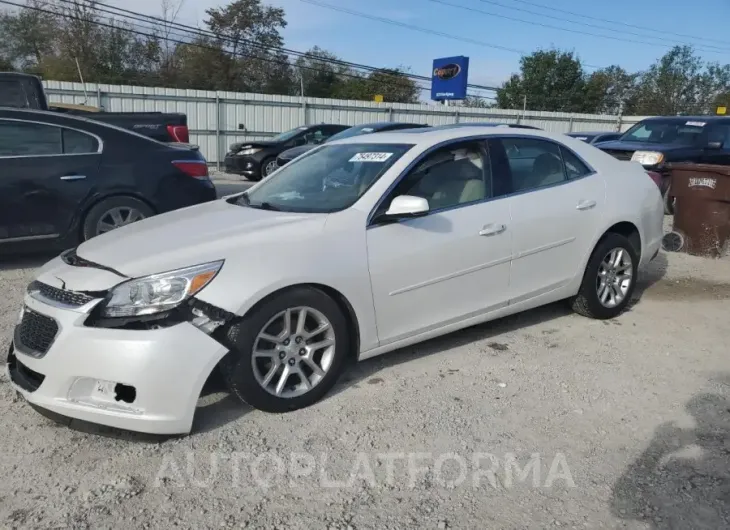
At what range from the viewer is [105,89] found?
17.8 meters

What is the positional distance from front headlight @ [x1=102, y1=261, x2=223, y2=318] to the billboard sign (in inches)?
1246

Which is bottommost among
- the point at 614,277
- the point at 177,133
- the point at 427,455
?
the point at 427,455

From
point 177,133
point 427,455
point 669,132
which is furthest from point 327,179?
point 669,132

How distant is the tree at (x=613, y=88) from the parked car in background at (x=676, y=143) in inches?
1773

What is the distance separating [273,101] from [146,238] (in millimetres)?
17968

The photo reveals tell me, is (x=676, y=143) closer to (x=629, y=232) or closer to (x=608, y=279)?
(x=629, y=232)

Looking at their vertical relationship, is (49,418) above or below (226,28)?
below

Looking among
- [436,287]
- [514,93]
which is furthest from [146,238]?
[514,93]

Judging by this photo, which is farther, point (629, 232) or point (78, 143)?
point (78, 143)

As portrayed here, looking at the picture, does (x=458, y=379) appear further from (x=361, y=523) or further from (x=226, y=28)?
(x=226, y=28)

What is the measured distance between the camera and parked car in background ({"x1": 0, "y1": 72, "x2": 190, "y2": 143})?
8500 mm

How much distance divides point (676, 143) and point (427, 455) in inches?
373

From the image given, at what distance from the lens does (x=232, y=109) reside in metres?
19.8

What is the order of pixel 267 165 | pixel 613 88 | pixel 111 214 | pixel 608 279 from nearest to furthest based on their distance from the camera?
1. pixel 608 279
2. pixel 111 214
3. pixel 267 165
4. pixel 613 88
